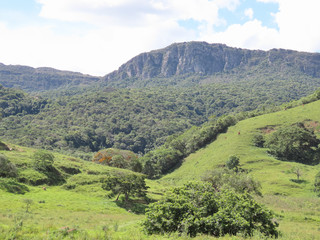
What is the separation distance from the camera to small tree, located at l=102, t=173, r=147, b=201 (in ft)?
136

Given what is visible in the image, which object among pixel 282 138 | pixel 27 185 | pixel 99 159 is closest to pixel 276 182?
pixel 282 138

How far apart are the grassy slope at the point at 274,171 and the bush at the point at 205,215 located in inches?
108

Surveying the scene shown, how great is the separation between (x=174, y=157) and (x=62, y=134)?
370 ft

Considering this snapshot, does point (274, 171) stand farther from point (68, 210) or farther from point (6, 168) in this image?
point (6, 168)

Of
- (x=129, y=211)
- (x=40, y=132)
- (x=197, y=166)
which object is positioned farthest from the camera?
(x=40, y=132)

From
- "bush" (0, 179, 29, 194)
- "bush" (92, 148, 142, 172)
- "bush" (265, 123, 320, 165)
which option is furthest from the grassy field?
"bush" (92, 148, 142, 172)

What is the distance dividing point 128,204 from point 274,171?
4147 centimetres

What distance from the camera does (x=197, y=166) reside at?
81.6 m

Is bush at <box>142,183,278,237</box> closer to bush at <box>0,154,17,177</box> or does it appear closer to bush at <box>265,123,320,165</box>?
bush at <box>0,154,17,177</box>

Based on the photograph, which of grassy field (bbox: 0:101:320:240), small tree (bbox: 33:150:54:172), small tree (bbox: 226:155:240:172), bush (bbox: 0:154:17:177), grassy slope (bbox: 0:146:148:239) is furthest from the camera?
small tree (bbox: 226:155:240:172)

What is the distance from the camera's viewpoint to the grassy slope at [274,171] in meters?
30.1

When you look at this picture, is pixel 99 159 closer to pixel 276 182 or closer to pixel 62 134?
pixel 276 182

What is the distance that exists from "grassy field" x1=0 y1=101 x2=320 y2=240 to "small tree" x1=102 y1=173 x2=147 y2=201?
2.07 m

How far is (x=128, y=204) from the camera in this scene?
1622 inches
